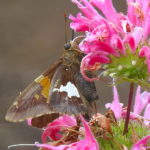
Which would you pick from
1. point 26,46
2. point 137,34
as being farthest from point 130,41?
point 26,46

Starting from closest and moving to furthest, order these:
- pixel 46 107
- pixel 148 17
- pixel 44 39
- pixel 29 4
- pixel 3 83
A: pixel 148 17 → pixel 46 107 → pixel 3 83 → pixel 44 39 → pixel 29 4

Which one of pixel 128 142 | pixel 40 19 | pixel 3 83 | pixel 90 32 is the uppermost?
pixel 90 32

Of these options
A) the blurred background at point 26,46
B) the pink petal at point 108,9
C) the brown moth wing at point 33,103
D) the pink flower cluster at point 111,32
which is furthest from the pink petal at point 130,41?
the blurred background at point 26,46

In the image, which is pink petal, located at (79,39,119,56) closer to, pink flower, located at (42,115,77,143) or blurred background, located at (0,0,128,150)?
pink flower, located at (42,115,77,143)

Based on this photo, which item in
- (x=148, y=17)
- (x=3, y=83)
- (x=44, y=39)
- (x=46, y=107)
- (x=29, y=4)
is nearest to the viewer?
(x=148, y=17)

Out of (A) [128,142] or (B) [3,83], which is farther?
(B) [3,83]

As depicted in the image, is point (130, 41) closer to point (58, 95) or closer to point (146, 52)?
point (146, 52)

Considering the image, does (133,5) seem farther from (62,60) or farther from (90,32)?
(62,60)

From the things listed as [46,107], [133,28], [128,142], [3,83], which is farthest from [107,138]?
[3,83]
